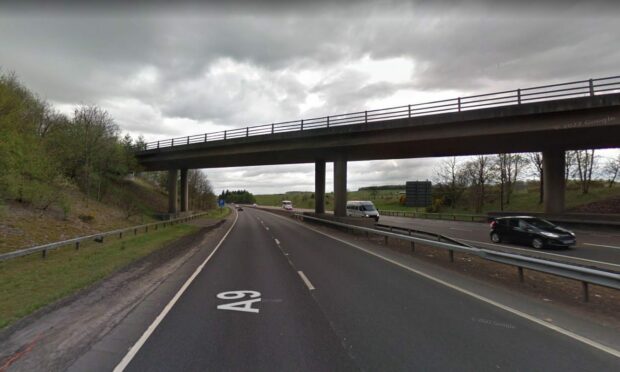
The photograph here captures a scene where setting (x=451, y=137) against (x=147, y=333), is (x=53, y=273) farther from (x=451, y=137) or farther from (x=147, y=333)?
(x=451, y=137)

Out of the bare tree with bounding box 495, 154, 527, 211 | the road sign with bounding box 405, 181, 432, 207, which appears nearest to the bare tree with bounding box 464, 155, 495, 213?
the bare tree with bounding box 495, 154, 527, 211

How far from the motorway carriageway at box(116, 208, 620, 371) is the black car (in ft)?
33.1

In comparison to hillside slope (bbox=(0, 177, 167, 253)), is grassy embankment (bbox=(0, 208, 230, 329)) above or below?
below

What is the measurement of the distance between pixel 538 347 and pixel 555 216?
26953mm

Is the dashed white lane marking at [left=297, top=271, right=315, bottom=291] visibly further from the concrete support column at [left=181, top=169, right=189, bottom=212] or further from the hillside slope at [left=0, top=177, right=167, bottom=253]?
the concrete support column at [left=181, top=169, right=189, bottom=212]

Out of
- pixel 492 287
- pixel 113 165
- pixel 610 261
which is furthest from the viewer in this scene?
pixel 113 165

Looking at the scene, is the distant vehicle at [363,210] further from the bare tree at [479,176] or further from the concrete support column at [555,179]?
the bare tree at [479,176]

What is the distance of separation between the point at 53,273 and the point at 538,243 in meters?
19.2

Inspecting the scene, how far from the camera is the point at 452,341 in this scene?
4.74 m

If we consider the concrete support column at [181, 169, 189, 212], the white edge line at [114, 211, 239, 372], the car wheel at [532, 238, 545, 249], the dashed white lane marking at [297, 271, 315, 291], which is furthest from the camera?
the concrete support column at [181, 169, 189, 212]

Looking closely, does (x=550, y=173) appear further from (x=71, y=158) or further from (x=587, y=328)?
(x=71, y=158)

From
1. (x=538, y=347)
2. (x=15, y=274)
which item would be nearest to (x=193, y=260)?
(x=15, y=274)

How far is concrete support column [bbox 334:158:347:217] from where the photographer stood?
30.0 metres

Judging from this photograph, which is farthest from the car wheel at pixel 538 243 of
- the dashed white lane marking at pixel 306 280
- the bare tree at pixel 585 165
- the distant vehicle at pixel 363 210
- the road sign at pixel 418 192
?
the bare tree at pixel 585 165
